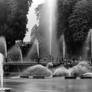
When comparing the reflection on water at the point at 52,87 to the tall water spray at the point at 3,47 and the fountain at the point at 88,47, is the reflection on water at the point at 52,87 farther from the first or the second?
the fountain at the point at 88,47

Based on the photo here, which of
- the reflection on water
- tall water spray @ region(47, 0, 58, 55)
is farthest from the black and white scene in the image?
the reflection on water

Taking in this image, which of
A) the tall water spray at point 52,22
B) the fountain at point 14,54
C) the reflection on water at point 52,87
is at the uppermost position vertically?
the tall water spray at point 52,22

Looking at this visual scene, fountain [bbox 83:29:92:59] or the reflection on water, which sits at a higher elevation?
fountain [bbox 83:29:92:59]

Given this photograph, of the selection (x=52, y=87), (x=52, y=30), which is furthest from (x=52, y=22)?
(x=52, y=87)

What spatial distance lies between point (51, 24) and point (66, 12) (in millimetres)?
4249

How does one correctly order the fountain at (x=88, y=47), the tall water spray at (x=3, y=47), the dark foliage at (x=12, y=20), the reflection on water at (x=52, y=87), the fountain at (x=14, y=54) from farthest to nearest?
the fountain at (x=14, y=54)
the fountain at (x=88, y=47)
the dark foliage at (x=12, y=20)
the tall water spray at (x=3, y=47)
the reflection on water at (x=52, y=87)

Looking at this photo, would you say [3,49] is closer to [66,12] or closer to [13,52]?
[13,52]

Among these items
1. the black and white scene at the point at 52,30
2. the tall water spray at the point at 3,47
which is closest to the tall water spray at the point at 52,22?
the black and white scene at the point at 52,30

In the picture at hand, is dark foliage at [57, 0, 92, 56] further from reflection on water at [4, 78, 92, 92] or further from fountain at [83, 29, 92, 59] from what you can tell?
reflection on water at [4, 78, 92, 92]

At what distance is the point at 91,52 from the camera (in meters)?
63.1

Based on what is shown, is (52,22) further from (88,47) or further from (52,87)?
(52,87)

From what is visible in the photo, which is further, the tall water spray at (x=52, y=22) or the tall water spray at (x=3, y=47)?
the tall water spray at (x=52, y=22)

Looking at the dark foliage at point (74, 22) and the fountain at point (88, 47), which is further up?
the dark foliage at point (74, 22)

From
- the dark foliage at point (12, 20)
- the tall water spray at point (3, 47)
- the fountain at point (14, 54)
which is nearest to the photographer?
the tall water spray at point (3, 47)
